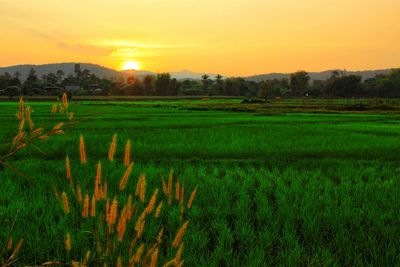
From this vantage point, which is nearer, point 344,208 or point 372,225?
point 372,225

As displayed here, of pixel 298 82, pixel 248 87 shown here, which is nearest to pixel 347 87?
pixel 298 82

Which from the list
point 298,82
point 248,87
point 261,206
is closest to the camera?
point 261,206

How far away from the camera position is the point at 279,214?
19.5 feet

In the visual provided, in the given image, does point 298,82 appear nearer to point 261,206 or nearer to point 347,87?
point 347,87

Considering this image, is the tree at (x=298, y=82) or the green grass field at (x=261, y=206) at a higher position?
the tree at (x=298, y=82)

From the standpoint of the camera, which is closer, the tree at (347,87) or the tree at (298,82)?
the tree at (347,87)

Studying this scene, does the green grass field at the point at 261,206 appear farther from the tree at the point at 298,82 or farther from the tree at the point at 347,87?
the tree at the point at 298,82

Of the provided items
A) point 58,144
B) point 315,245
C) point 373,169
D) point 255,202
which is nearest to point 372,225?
point 315,245

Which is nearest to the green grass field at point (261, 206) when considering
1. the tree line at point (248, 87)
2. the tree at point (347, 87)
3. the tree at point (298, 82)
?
the tree line at point (248, 87)

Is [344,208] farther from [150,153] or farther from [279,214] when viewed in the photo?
[150,153]

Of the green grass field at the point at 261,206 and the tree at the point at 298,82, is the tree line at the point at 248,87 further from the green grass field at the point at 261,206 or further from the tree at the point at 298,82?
the green grass field at the point at 261,206

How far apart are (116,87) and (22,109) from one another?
444 ft

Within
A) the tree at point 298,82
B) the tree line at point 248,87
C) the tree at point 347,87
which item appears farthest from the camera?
the tree at point 298,82

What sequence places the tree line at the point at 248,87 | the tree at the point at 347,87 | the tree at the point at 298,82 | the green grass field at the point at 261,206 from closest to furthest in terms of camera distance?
the green grass field at the point at 261,206
the tree line at the point at 248,87
the tree at the point at 347,87
the tree at the point at 298,82
